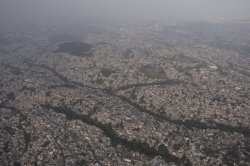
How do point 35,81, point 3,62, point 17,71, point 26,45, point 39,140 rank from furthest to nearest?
point 26,45 → point 3,62 → point 17,71 → point 35,81 → point 39,140

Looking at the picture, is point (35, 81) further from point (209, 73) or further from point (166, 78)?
point (209, 73)

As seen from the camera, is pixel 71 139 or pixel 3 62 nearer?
pixel 71 139

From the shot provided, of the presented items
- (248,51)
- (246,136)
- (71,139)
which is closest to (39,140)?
(71,139)

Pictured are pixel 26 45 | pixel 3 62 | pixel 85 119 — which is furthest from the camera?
pixel 26 45

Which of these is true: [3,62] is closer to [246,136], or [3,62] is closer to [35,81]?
[35,81]

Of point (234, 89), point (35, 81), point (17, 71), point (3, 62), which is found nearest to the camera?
point (234, 89)

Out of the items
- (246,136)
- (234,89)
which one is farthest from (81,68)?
(246,136)

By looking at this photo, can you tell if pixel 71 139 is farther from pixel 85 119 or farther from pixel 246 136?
pixel 246 136

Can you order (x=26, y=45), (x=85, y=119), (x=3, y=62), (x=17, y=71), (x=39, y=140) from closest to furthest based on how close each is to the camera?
(x=39, y=140), (x=85, y=119), (x=17, y=71), (x=3, y=62), (x=26, y=45)

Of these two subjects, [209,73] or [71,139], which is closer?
[71,139]
